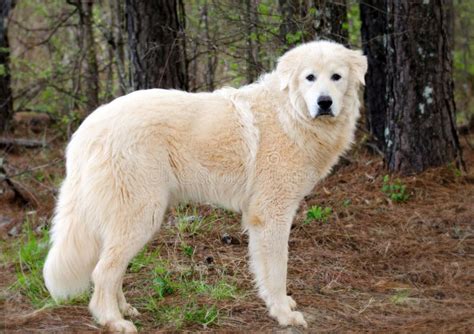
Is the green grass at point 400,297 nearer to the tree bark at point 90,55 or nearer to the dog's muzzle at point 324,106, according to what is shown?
the dog's muzzle at point 324,106

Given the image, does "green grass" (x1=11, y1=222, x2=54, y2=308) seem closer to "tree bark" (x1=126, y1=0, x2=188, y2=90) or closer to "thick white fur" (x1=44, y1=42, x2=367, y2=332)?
"thick white fur" (x1=44, y1=42, x2=367, y2=332)

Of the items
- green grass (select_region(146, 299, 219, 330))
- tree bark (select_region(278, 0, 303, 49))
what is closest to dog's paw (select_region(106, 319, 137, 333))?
green grass (select_region(146, 299, 219, 330))

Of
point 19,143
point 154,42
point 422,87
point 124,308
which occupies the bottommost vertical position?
point 19,143

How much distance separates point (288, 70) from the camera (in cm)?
465

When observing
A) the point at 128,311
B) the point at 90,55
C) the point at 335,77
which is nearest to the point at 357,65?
the point at 335,77

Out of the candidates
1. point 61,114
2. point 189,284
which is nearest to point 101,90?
point 61,114

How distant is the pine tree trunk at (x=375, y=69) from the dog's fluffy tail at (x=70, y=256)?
580 centimetres

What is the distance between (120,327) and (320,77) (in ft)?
7.67

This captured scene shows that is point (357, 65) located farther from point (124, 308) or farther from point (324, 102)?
point (124, 308)

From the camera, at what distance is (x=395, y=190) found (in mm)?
7223

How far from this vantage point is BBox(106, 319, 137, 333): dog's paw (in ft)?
13.8

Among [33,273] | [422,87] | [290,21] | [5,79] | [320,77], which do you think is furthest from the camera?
[5,79]

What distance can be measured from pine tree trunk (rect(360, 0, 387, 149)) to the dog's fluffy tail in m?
5.80

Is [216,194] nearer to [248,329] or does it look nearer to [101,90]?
[248,329]
